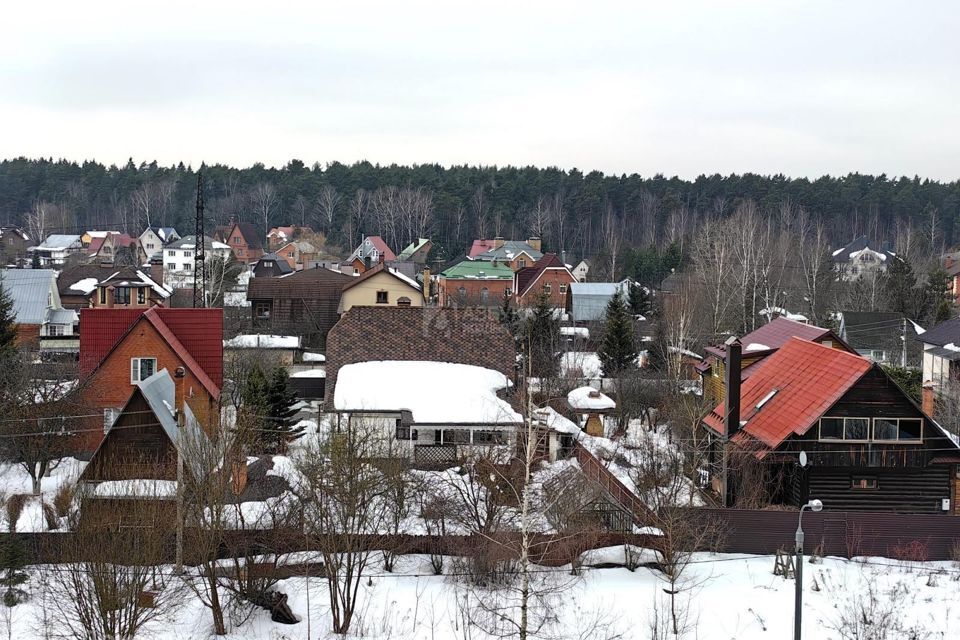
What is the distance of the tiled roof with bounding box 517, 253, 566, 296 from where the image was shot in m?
64.0

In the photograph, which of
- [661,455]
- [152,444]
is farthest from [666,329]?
[152,444]

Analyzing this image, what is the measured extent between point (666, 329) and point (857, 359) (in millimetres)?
19814

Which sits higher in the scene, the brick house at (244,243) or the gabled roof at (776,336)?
the brick house at (244,243)

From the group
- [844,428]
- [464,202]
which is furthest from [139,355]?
[464,202]

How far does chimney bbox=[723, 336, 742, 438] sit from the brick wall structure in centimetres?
789

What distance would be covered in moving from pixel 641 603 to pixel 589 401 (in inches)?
528

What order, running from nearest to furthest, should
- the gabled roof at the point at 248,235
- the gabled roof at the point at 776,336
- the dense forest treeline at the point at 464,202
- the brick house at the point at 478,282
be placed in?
the gabled roof at the point at 776,336 → the brick house at the point at 478,282 → the gabled roof at the point at 248,235 → the dense forest treeline at the point at 464,202

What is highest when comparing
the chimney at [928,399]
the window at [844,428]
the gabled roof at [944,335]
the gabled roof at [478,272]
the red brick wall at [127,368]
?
the gabled roof at [478,272]

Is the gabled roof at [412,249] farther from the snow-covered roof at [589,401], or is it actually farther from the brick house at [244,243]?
the snow-covered roof at [589,401]

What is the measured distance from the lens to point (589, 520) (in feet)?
61.8

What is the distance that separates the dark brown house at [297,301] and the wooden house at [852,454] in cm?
2985

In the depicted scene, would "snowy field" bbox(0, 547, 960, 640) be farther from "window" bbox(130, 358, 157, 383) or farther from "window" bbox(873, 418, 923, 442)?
"window" bbox(130, 358, 157, 383)

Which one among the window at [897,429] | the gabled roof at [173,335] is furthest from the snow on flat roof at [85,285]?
the window at [897,429]

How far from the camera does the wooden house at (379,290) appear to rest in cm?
4709
